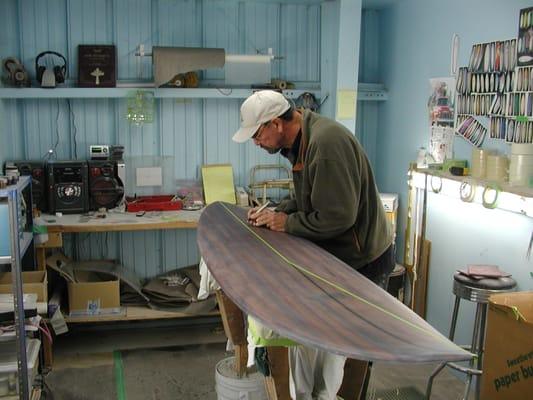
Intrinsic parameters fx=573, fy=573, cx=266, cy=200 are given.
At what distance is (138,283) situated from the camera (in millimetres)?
4500

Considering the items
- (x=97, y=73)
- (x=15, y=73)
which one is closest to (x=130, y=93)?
(x=97, y=73)

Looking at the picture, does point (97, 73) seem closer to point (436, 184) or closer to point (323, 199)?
point (436, 184)

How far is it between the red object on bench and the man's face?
2.06 m

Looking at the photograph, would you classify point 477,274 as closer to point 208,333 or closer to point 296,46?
point 208,333

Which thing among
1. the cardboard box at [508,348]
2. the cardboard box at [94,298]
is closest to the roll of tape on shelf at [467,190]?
the cardboard box at [508,348]

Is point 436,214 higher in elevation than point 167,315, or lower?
higher

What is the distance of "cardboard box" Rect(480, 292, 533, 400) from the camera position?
8.78 ft

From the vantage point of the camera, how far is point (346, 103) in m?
4.34

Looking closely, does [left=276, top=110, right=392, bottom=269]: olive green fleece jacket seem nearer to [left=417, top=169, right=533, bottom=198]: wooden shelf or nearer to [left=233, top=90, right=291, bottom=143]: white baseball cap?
[left=233, top=90, right=291, bottom=143]: white baseball cap

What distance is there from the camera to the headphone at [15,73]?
4.13 m

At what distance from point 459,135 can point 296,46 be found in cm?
166

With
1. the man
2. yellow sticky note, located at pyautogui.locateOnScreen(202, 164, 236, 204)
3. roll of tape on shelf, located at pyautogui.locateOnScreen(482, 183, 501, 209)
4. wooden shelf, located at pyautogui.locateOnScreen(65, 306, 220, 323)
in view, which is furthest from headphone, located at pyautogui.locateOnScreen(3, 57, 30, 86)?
roll of tape on shelf, located at pyautogui.locateOnScreen(482, 183, 501, 209)

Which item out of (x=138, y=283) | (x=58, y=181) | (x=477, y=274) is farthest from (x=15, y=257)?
(x=477, y=274)

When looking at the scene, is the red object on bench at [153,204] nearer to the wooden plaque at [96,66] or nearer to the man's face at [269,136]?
the wooden plaque at [96,66]
